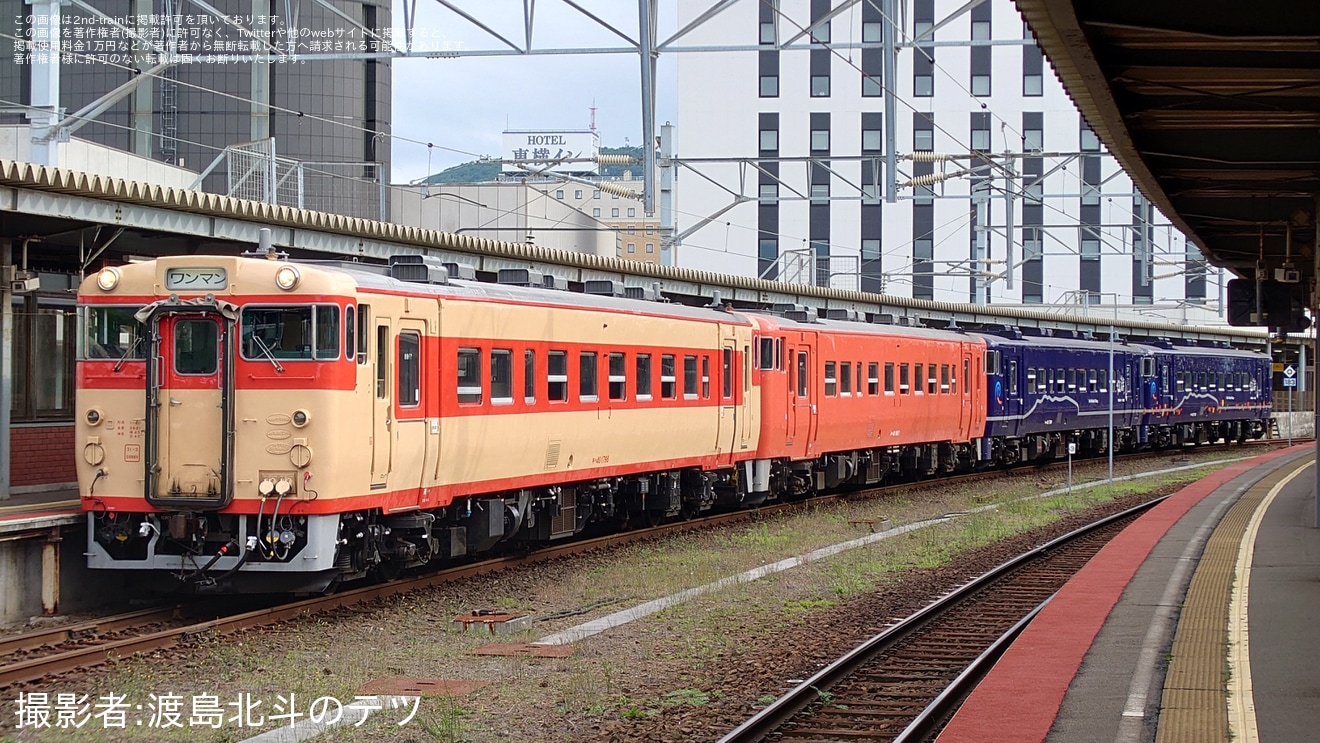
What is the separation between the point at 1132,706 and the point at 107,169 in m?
23.8

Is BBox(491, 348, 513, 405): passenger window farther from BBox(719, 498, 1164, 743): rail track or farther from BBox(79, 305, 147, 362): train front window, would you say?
BBox(719, 498, 1164, 743): rail track

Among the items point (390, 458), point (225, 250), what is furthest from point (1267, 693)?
point (225, 250)

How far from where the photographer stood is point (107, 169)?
28031 mm

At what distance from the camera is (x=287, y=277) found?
Answer: 13430 millimetres

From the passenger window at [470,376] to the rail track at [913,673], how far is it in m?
5.05

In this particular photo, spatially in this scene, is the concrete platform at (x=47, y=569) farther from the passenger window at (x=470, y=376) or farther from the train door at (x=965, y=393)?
the train door at (x=965, y=393)

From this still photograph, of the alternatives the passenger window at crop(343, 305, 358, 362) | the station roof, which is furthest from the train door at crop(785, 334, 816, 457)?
the passenger window at crop(343, 305, 358, 362)

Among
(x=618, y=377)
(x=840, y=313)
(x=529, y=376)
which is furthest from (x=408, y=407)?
(x=840, y=313)

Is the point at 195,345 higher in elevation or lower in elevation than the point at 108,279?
lower

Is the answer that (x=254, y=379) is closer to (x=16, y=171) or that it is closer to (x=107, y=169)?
(x=16, y=171)

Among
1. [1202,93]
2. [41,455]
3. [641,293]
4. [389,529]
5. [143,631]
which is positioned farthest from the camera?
[641,293]

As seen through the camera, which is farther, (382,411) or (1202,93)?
(382,411)

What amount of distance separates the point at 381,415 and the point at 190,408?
171 centimetres

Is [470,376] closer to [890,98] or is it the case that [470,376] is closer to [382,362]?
[382,362]
